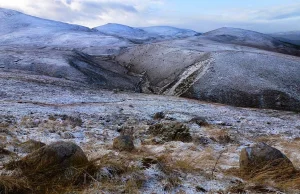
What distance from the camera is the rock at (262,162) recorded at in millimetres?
7003

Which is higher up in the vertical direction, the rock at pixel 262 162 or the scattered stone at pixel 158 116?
the rock at pixel 262 162

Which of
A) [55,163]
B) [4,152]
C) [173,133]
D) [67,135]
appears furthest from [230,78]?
[55,163]

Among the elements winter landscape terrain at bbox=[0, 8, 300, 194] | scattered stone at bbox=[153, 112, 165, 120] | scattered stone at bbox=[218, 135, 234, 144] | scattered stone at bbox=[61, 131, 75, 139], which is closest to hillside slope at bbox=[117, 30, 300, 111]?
winter landscape terrain at bbox=[0, 8, 300, 194]

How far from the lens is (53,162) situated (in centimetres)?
630

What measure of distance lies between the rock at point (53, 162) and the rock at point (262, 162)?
11.9 feet

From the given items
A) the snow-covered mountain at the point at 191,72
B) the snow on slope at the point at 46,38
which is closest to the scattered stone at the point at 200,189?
the snow-covered mountain at the point at 191,72

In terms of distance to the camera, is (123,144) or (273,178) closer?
(273,178)

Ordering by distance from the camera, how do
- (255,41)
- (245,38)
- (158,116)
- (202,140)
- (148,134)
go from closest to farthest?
(202,140) → (148,134) → (158,116) → (255,41) → (245,38)

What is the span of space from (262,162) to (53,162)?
455 cm

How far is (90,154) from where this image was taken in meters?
8.24

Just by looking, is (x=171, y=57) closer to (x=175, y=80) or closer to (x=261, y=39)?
(x=175, y=80)

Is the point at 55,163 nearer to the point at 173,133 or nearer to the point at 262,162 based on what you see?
the point at 262,162

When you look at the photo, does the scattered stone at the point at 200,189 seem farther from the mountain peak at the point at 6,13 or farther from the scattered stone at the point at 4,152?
the mountain peak at the point at 6,13

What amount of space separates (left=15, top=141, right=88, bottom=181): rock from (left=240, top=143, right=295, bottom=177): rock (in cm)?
362
